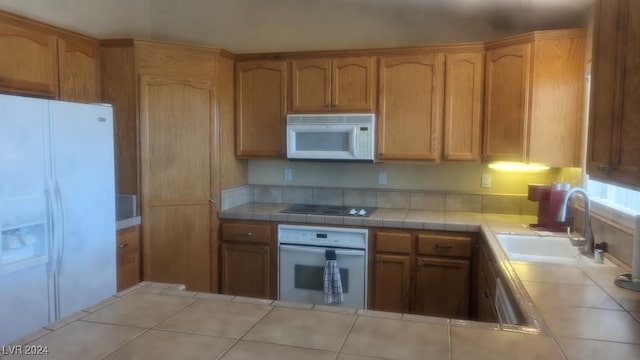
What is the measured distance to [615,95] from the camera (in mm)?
1524

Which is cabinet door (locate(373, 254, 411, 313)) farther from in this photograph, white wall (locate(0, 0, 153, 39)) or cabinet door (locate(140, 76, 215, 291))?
white wall (locate(0, 0, 153, 39))

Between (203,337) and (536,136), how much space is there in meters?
2.61

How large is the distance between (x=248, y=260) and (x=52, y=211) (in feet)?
5.01

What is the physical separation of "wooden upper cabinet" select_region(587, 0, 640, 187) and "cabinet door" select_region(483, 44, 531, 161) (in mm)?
1280

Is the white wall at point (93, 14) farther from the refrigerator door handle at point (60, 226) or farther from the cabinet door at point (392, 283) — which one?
the cabinet door at point (392, 283)

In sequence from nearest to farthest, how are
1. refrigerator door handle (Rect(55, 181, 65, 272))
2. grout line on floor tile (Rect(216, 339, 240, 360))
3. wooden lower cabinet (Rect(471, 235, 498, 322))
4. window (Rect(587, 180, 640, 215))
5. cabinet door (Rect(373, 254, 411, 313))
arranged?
1. grout line on floor tile (Rect(216, 339, 240, 360))
2. window (Rect(587, 180, 640, 215))
3. wooden lower cabinet (Rect(471, 235, 498, 322))
4. refrigerator door handle (Rect(55, 181, 65, 272))
5. cabinet door (Rect(373, 254, 411, 313))

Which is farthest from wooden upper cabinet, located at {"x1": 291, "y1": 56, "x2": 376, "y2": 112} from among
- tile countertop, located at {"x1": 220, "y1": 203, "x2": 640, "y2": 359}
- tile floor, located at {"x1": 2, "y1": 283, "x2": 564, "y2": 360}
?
tile floor, located at {"x1": 2, "y1": 283, "x2": 564, "y2": 360}

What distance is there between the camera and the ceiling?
10.8 feet

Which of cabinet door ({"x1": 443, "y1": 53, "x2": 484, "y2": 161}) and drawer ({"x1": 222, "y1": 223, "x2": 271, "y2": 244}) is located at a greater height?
cabinet door ({"x1": 443, "y1": 53, "x2": 484, "y2": 161})

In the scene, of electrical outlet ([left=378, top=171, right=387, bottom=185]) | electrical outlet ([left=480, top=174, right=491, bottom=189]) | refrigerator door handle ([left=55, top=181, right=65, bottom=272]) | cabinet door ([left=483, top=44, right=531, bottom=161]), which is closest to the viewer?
refrigerator door handle ([left=55, top=181, right=65, bottom=272])

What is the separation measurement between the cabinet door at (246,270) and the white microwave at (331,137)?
813mm

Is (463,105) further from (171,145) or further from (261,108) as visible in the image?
(171,145)

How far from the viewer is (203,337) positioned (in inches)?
44.7

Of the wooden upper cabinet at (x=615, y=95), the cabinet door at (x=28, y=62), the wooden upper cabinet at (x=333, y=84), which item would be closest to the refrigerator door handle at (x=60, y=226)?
the cabinet door at (x=28, y=62)
